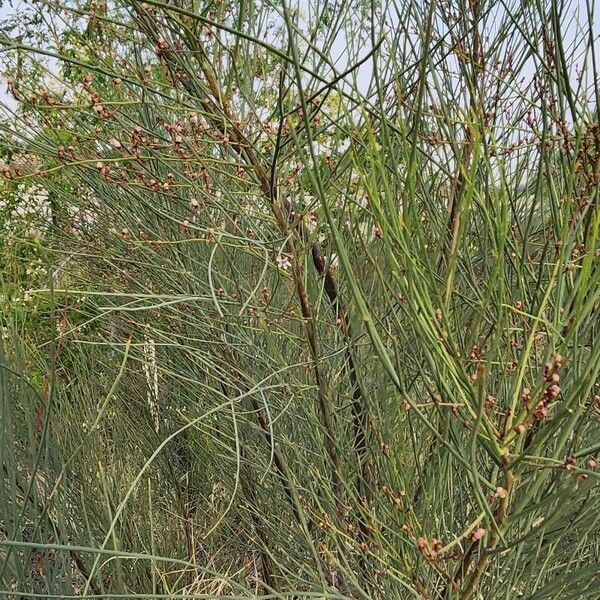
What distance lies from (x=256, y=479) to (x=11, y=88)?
1.61 meters

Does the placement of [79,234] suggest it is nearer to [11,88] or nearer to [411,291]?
[11,88]

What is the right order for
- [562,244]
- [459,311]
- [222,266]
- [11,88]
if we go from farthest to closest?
[222,266], [11,88], [459,311], [562,244]

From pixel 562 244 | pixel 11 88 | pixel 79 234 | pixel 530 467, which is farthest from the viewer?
pixel 79 234

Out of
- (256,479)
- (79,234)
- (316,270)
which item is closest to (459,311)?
(316,270)

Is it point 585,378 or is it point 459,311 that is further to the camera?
point 459,311

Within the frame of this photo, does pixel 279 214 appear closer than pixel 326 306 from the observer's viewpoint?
Yes

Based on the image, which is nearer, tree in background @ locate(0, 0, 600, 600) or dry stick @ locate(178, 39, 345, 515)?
tree in background @ locate(0, 0, 600, 600)

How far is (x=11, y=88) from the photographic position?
1.84 meters

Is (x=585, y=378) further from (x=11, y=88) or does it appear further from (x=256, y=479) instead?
(x=256, y=479)

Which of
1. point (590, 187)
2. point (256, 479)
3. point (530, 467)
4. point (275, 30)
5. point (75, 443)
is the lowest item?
point (256, 479)

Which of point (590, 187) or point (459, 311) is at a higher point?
point (590, 187)

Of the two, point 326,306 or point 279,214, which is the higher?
point 279,214

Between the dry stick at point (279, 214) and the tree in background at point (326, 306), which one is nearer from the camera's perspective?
the tree in background at point (326, 306)

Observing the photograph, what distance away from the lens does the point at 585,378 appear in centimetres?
84
